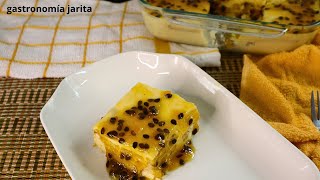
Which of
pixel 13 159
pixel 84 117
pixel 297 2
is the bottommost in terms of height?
pixel 13 159

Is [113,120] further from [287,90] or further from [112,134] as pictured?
[287,90]

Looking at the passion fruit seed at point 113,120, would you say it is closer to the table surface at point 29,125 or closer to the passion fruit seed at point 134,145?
the passion fruit seed at point 134,145

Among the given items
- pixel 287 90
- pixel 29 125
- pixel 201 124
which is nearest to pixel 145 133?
pixel 201 124

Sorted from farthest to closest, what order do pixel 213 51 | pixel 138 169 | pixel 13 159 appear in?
1. pixel 213 51
2. pixel 13 159
3. pixel 138 169

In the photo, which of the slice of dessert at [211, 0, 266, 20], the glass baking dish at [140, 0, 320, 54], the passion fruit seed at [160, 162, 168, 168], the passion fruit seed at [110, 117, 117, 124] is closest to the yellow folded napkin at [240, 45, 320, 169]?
the glass baking dish at [140, 0, 320, 54]

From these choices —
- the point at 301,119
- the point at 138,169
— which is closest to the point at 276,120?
the point at 301,119

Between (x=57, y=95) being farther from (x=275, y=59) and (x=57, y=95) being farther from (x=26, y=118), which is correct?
(x=275, y=59)
